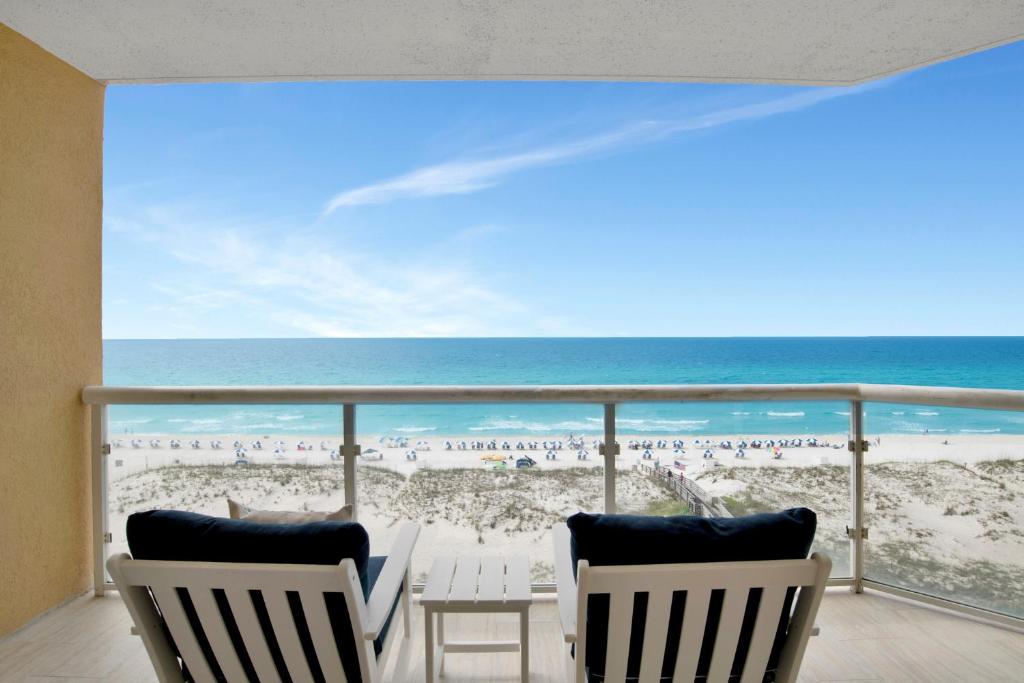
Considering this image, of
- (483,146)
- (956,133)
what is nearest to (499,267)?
(483,146)

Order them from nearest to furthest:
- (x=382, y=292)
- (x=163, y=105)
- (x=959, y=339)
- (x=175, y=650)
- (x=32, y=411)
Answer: (x=175, y=650), (x=32, y=411), (x=163, y=105), (x=959, y=339), (x=382, y=292)

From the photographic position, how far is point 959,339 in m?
25.5

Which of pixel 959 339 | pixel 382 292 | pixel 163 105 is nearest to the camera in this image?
pixel 163 105

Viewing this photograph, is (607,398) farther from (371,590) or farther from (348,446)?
(371,590)

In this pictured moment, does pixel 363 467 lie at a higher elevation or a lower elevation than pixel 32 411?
lower

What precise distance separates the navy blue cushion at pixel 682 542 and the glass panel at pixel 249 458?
1.78m

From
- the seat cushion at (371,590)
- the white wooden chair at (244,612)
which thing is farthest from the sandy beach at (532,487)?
the white wooden chair at (244,612)

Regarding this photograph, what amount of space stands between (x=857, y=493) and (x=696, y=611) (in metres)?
→ 2.02

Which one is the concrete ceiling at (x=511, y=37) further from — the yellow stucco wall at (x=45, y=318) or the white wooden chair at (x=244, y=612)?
the white wooden chair at (x=244, y=612)

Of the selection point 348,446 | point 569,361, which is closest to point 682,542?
point 348,446

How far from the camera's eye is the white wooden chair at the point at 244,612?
1.39 m

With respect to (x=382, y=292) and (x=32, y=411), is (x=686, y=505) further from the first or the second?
(x=382, y=292)

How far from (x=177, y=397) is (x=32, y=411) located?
1.93ft

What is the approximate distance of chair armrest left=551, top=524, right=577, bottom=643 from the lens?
4.85ft
